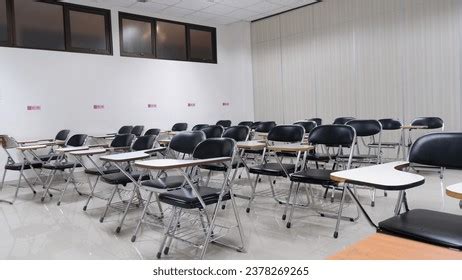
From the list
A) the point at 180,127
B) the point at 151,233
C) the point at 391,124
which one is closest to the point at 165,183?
the point at 151,233

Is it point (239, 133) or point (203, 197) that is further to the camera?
point (239, 133)

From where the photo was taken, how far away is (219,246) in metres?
2.81

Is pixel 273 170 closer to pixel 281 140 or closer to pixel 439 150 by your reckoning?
pixel 281 140

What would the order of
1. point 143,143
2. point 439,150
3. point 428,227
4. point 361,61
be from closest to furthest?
point 428,227 → point 439,150 → point 143,143 → point 361,61

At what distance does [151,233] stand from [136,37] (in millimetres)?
5838

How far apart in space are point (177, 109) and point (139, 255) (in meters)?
5.99

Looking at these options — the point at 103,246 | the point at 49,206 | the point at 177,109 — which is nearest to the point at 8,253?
the point at 103,246

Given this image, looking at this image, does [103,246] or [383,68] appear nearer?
[103,246]

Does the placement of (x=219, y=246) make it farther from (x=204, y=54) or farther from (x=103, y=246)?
(x=204, y=54)

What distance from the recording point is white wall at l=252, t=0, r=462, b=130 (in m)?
6.18

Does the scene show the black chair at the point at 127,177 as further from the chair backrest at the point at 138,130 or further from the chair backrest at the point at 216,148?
the chair backrest at the point at 138,130

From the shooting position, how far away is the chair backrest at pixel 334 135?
338 centimetres

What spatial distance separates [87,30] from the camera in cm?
720

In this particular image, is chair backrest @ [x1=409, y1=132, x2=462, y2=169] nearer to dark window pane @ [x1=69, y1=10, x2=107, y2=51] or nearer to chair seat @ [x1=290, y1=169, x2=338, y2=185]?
chair seat @ [x1=290, y1=169, x2=338, y2=185]
